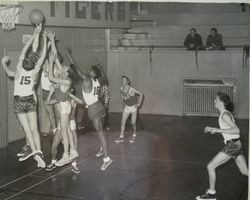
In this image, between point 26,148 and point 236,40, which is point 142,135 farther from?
point 236,40

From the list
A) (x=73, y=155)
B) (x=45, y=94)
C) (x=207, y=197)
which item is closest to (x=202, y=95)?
(x=45, y=94)

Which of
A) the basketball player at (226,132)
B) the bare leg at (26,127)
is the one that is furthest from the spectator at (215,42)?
the basketball player at (226,132)

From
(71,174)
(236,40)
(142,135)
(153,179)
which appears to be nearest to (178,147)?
(142,135)

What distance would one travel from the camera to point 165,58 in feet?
48.2

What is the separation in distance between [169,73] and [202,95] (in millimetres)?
1422

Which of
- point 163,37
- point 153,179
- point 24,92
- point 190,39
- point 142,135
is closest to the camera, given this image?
point 153,179

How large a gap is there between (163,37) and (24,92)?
8598mm

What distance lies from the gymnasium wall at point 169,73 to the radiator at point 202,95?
19 cm

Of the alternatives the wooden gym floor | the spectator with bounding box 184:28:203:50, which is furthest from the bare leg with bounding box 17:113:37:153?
the spectator with bounding box 184:28:203:50

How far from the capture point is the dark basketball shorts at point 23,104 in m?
8.02

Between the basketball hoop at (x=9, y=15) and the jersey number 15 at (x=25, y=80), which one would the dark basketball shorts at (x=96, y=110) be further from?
the basketball hoop at (x=9, y=15)

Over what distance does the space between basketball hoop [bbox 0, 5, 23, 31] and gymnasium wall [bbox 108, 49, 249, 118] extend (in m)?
6.63

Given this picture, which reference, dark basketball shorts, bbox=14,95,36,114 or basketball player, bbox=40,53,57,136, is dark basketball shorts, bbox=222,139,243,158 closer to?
dark basketball shorts, bbox=14,95,36,114

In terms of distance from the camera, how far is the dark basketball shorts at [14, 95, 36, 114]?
8.02m
